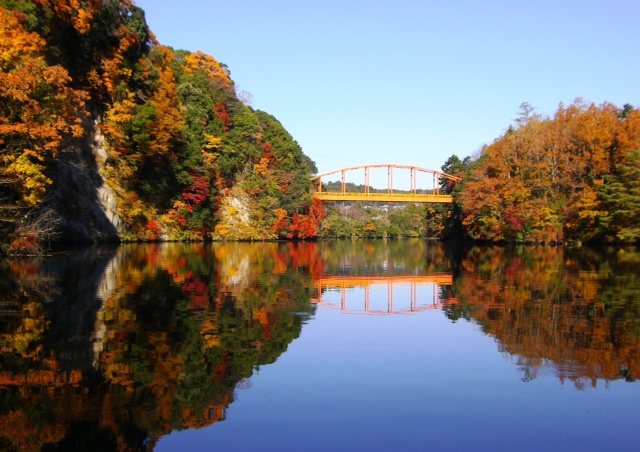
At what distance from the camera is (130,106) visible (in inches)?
1742

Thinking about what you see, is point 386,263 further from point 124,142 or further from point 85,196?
point 124,142

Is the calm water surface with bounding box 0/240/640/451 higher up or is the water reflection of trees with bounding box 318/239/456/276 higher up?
the water reflection of trees with bounding box 318/239/456/276

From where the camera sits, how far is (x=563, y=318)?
1271cm

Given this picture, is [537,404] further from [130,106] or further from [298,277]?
[130,106]

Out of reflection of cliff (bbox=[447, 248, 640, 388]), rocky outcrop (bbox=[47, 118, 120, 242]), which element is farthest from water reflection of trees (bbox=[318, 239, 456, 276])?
rocky outcrop (bbox=[47, 118, 120, 242])

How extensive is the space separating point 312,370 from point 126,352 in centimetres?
285

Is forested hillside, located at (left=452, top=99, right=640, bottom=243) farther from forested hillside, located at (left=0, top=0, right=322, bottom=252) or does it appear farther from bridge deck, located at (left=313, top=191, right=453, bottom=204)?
forested hillside, located at (left=0, top=0, right=322, bottom=252)

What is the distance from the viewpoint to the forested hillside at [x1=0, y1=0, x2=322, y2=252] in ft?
82.0

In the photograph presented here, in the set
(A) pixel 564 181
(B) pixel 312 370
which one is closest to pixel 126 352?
(B) pixel 312 370

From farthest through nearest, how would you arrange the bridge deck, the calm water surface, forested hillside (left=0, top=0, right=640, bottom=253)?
1. the bridge deck
2. forested hillside (left=0, top=0, right=640, bottom=253)
3. the calm water surface

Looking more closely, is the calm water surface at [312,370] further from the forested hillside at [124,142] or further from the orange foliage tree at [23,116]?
the forested hillside at [124,142]

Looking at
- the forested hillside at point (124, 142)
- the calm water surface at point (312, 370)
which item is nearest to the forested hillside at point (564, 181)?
the forested hillside at point (124, 142)

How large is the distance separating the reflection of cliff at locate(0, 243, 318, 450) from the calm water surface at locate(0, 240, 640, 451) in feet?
0.10

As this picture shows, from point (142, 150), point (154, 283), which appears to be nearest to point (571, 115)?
point (142, 150)
